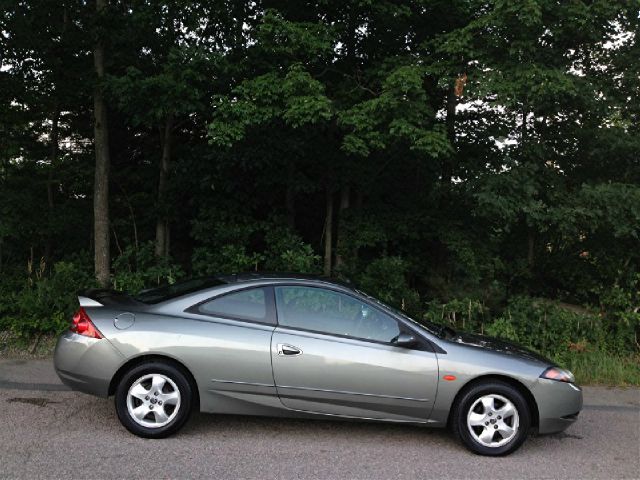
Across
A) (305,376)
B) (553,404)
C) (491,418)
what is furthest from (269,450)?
(553,404)

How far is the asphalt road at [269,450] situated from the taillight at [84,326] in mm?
796

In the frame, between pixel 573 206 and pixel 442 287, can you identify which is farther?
pixel 442 287

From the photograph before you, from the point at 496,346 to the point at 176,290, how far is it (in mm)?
2802

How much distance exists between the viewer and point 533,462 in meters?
4.22

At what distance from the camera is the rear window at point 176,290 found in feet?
15.3

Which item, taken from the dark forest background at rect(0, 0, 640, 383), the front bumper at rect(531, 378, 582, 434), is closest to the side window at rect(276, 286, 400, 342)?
the front bumper at rect(531, 378, 582, 434)

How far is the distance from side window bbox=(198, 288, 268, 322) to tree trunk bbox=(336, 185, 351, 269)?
17.7 ft


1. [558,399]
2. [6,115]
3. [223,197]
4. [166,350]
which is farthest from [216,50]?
[558,399]

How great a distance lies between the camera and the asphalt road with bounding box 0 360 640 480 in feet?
12.5

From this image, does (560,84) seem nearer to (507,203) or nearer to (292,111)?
(507,203)

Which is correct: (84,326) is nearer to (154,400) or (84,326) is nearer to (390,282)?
(154,400)

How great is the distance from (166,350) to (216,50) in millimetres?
5342

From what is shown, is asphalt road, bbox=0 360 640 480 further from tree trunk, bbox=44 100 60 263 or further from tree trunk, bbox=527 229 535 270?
tree trunk, bbox=44 100 60 263

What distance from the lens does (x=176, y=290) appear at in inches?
189
